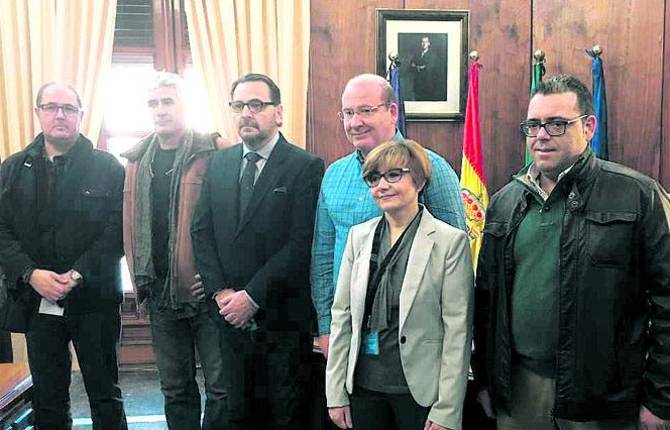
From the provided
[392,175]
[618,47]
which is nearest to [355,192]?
[392,175]

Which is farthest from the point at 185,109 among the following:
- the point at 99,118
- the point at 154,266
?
the point at 99,118

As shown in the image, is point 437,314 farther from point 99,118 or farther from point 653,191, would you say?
point 99,118

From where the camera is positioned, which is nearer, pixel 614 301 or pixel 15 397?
pixel 614 301

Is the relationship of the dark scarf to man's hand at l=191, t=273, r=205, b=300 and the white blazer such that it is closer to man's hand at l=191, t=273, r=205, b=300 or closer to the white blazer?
man's hand at l=191, t=273, r=205, b=300

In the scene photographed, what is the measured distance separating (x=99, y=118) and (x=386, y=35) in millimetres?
1760

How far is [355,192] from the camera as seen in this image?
74.8 inches

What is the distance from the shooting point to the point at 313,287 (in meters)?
2.02

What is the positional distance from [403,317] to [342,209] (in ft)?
1.52

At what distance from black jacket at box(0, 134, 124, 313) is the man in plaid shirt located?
0.86 m

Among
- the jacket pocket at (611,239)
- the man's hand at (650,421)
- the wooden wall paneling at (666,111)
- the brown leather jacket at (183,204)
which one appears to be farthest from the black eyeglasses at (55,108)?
the wooden wall paneling at (666,111)

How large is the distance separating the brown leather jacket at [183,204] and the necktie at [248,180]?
24cm

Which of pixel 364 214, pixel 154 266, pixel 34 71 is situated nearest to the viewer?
pixel 364 214

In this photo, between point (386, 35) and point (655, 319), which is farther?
point (386, 35)

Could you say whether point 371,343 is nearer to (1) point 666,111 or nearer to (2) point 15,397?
(2) point 15,397
